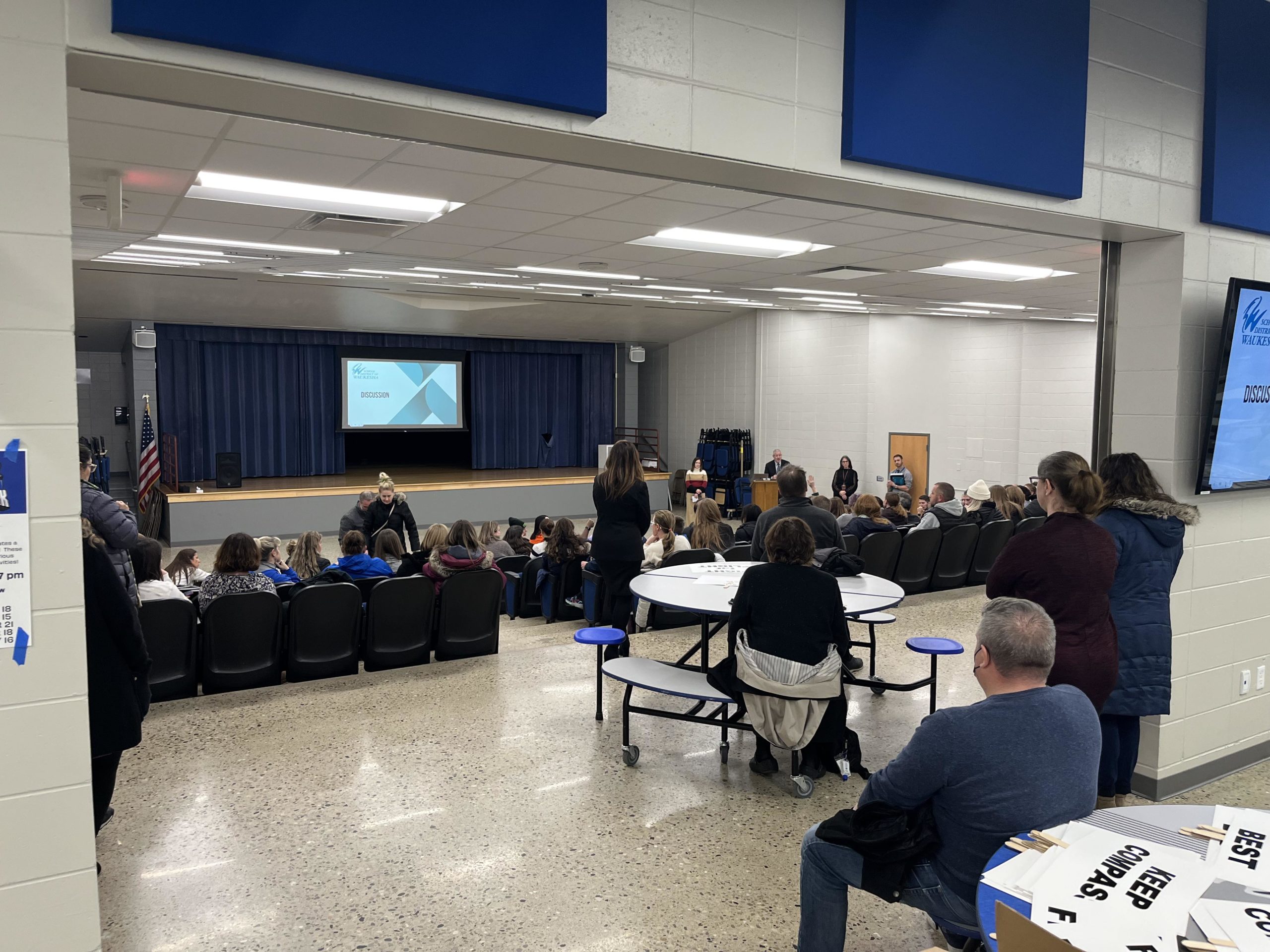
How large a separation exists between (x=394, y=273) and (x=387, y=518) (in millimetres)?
2555

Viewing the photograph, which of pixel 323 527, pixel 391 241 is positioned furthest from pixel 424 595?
pixel 323 527

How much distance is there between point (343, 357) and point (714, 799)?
1588cm

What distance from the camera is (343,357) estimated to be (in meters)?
18.0

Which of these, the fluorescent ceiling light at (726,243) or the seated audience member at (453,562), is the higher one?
the fluorescent ceiling light at (726,243)

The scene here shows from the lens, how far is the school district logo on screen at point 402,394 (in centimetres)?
1823

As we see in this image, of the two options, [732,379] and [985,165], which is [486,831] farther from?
[732,379]

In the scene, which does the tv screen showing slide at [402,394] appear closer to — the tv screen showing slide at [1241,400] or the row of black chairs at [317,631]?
the row of black chairs at [317,631]

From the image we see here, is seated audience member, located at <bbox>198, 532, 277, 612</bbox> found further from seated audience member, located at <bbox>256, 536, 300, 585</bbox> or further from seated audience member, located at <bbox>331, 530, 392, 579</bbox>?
seated audience member, located at <bbox>256, 536, 300, 585</bbox>

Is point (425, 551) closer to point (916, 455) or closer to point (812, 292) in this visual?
point (812, 292)

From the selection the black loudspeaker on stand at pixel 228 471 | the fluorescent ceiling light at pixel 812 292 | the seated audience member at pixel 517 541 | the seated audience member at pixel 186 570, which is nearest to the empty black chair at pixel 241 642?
the seated audience member at pixel 186 570

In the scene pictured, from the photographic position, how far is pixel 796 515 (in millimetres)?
5145

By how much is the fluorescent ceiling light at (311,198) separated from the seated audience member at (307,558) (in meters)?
2.44

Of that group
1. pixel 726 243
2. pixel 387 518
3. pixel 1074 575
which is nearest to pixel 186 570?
pixel 387 518

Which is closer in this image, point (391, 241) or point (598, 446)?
point (391, 241)
